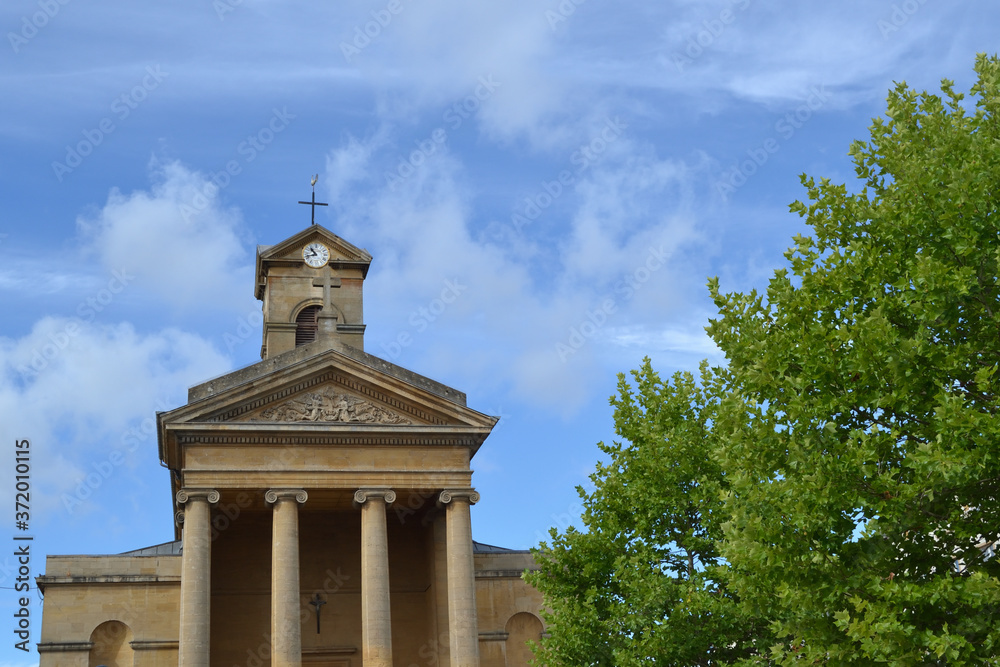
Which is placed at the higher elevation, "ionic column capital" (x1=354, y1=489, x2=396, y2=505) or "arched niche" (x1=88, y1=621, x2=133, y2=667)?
"ionic column capital" (x1=354, y1=489, x2=396, y2=505)

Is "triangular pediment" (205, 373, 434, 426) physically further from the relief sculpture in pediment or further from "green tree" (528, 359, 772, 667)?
"green tree" (528, 359, 772, 667)

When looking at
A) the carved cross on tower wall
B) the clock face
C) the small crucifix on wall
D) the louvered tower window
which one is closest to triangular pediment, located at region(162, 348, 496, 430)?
the carved cross on tower wall

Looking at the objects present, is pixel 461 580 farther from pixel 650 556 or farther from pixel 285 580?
pixel 650 556

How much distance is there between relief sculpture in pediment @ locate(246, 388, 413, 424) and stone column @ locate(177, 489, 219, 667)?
2720 mm

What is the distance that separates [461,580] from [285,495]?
5.43m

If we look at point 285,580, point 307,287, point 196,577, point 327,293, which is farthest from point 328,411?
point 307,287

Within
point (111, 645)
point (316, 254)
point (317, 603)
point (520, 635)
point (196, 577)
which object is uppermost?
point (316, 254)

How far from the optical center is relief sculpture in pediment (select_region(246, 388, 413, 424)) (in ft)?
103

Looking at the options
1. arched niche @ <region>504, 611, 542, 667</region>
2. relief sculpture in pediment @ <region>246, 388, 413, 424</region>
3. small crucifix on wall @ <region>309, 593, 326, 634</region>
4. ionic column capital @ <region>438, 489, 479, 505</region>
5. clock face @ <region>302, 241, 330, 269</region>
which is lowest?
arched niche @ <region>504, 611, 542, 667</region>

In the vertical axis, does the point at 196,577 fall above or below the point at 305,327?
below

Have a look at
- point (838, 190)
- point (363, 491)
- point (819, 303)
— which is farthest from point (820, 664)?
point (363, 491)

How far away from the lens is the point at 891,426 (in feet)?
50.9

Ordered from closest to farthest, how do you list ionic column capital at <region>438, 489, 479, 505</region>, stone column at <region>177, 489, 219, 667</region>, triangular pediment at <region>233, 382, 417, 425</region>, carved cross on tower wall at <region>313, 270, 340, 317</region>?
stone column at <region>177, 489, 219, 667</region> < triangular pediment at <region>233, 382, 417, 425</region> < ionic column capital at <region>438, 489, 479, 505</region> < carved cross on tower wall at <region>313, 270, 340, 317</region>

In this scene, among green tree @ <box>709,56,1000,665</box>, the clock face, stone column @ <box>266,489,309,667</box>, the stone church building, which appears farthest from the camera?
the clock face
